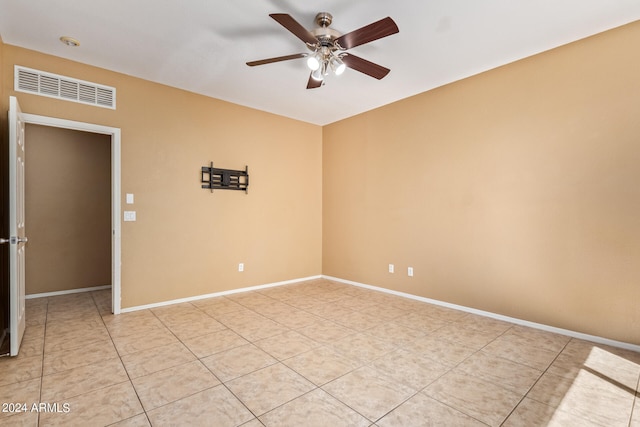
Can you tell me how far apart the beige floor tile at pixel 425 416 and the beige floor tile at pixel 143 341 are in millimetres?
2067

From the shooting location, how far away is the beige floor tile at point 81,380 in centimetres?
200

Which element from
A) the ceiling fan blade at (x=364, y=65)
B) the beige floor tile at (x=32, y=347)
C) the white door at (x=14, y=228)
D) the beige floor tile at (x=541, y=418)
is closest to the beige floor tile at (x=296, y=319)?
the beige floor tile at (x=541, y=418)

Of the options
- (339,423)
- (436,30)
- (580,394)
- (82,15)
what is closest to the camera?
(339,423)

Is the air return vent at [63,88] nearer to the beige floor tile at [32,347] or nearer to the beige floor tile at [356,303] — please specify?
the beige floor tile at [32,347]

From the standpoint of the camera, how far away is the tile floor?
181 cm

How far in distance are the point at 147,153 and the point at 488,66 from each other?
162 inches

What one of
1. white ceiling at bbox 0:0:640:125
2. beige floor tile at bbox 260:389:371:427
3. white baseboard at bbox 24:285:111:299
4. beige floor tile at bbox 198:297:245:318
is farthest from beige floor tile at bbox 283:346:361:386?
white baseboard at bbox 24:285:111:299

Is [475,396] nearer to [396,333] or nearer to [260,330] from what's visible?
[396,333]

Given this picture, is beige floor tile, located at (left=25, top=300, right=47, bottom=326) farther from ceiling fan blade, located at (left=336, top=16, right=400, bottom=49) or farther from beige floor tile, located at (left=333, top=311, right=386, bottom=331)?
ceiling fan blade, located at (left=336, top=16, right=400, bottom=49)

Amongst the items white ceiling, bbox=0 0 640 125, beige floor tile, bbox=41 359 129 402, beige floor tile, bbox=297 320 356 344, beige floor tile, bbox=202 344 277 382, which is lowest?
beige floor tile, bbox=297 320 356 344

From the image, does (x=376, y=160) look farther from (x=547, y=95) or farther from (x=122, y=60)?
(x=122, y=60)

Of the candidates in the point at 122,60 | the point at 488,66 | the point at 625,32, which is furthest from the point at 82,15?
the point at 625,32

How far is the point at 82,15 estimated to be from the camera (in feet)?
8.27

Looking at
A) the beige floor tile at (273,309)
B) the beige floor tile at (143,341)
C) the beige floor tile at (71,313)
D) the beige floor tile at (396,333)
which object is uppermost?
the beige floor tile at (71,313)
